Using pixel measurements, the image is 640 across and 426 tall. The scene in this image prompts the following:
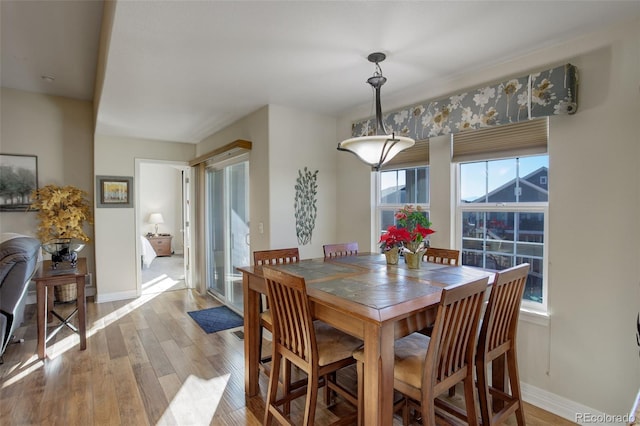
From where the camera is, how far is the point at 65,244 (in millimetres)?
3363

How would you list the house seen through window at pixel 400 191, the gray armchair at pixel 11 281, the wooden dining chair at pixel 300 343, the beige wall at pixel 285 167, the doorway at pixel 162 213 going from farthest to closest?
the doorway at pixel 162 213 → the beige wall at pixel 285 167 → the house seen through window at pixel 400 191 → the gray armchair at pixel 11 281 → the wooden dining chair at pixel 300 343

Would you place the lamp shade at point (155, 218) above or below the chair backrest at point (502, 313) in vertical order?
above

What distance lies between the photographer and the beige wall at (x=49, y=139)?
419 centimetres

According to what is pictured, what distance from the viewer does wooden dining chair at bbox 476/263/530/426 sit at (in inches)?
67.5

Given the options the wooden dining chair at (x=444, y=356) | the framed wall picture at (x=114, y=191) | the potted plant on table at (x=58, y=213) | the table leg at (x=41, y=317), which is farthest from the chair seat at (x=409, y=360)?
the framed wall picture at (x=114, y=191)

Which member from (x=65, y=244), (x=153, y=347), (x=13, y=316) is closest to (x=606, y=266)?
(x=153, y=347)

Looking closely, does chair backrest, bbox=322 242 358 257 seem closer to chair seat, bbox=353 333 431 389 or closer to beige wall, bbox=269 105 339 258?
beige wall, bbox=269 105 339 258

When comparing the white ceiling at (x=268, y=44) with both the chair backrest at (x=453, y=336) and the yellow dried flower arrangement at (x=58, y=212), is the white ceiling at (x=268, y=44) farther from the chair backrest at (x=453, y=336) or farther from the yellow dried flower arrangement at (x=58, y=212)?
the chair backrest at (x=453, y=336)

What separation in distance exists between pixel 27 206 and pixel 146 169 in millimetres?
4937

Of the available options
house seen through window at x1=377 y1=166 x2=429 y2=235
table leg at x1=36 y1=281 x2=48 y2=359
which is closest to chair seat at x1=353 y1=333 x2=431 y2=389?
house seen through window at x1=377 y1=166 x2=429 y2=235

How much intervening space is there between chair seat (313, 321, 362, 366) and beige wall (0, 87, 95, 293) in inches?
172

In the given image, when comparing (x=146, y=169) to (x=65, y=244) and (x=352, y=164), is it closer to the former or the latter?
(x=65, y=244)

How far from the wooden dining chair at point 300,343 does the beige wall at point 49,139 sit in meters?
4.20

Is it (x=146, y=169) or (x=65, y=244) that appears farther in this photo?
(x=146, y=169)
